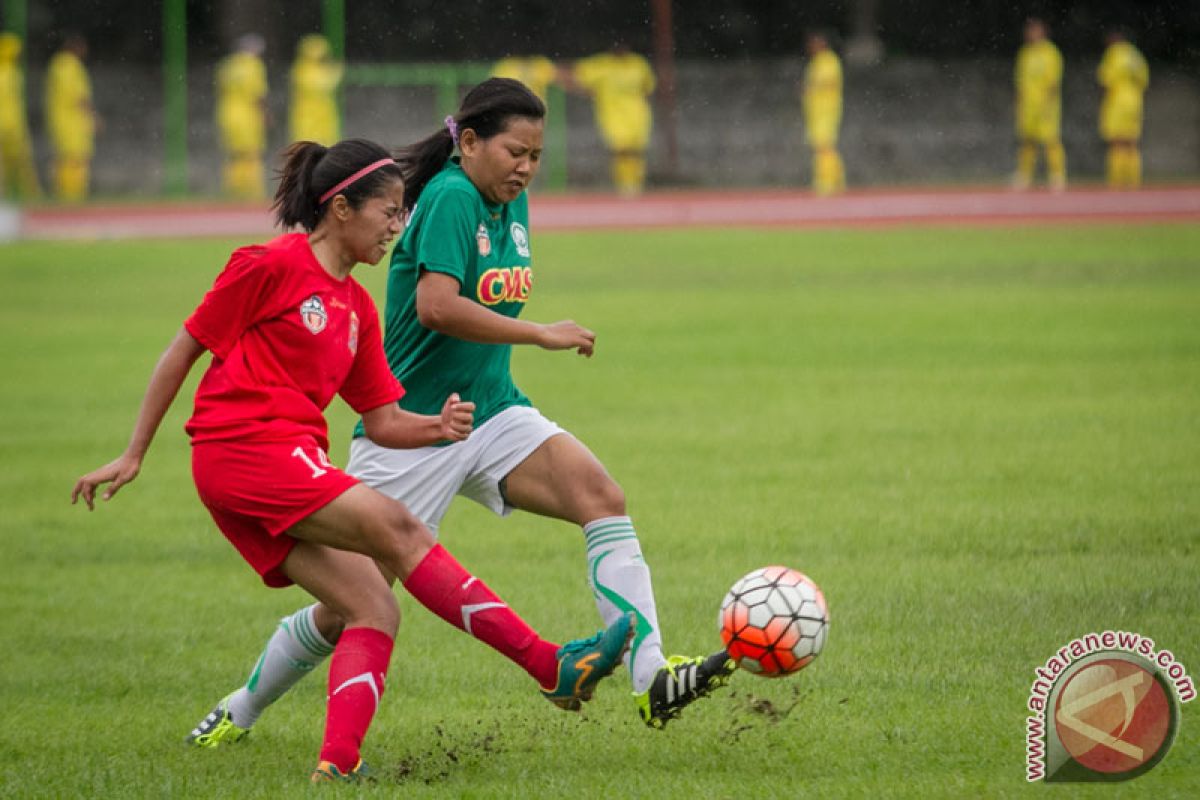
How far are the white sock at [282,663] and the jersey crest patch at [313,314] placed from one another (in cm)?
94

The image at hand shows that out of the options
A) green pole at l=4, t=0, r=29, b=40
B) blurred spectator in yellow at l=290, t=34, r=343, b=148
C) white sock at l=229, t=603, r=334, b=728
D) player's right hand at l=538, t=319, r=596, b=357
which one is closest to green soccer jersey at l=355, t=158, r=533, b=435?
player's right hand at l=538, t=319, r=596, b=357

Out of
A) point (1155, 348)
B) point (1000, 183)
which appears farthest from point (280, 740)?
A: point (1000, 183)

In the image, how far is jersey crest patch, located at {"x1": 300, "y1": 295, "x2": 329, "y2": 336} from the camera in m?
4.94

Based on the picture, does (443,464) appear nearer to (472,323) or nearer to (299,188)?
(472,323)

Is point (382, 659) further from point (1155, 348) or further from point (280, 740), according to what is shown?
point (1155, 348)

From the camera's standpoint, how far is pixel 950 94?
36844mm

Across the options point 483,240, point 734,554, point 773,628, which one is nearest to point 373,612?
point 773,628

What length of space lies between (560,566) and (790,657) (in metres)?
3.04

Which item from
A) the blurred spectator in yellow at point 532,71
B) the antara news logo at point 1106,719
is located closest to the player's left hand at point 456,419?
the antara news logo at point 1106,719

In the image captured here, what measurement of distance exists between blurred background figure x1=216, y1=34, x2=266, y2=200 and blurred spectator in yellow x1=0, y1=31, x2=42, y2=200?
3.77m

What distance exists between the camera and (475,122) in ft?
18.3

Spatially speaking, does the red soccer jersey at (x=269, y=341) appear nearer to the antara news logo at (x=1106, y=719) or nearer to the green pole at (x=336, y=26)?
the antara news logo at (x=1106, y=719)

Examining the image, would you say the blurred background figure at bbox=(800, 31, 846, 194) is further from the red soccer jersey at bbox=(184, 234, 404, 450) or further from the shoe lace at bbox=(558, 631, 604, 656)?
the shoe lace at bbox=(558, 631, 604, 656)

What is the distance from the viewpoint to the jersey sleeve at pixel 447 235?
5414 millimetres
